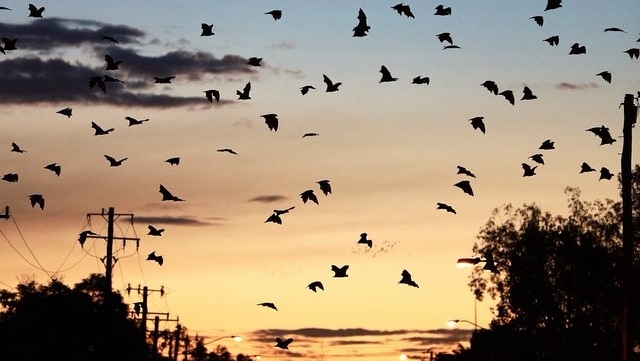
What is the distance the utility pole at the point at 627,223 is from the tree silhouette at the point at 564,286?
1826 inches

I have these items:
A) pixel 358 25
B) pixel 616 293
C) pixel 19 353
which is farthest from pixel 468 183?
pixel 19 353

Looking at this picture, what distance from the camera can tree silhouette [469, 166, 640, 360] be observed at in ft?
236

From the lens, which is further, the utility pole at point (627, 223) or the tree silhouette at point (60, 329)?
the tree silhouette at point (60, 329)

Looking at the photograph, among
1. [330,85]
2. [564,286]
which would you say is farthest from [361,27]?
[564,286]

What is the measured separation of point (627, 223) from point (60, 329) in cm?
6870

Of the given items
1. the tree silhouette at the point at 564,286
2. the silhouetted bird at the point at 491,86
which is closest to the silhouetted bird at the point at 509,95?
the silhouetted bird at the point at 491,86

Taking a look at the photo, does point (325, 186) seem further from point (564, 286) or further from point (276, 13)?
point (564, 286)

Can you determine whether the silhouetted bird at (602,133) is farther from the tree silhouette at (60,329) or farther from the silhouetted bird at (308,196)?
the tree silhouette at (60,329)

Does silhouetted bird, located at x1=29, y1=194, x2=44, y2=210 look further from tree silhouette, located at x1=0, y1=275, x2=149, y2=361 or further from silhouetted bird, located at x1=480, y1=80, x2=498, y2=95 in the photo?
tree silhouette, located at x1=0, y1=275, x2=149, y2=361

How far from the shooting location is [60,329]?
87.9m

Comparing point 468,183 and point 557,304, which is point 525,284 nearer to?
point 557,304

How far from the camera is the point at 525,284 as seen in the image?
73438mm

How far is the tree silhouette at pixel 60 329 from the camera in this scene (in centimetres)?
8506

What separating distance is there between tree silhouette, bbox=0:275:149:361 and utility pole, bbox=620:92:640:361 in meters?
59.0
